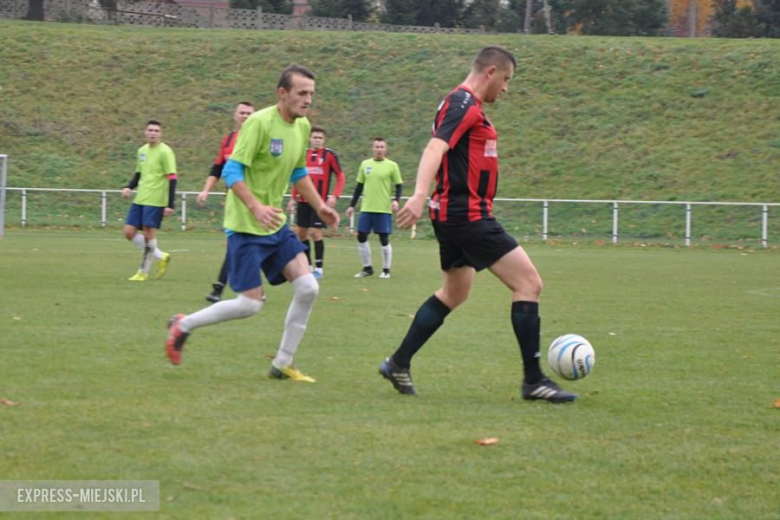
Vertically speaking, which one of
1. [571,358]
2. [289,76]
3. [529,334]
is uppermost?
[289,76]

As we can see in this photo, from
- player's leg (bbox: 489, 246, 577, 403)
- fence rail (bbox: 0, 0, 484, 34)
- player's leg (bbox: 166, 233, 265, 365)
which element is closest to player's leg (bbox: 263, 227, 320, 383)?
player's leg (bbox: 166, 233, 265, 365)

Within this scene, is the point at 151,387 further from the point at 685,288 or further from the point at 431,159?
the point at 685,288

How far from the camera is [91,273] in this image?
15852mm

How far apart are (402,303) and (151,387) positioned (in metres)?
6.39

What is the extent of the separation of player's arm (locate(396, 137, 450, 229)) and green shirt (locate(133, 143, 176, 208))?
903cm

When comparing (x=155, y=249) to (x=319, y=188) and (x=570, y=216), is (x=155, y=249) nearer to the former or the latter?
(x=319, y=188)

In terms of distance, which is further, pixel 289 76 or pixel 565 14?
pixel 565 14

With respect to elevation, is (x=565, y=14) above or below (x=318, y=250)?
above

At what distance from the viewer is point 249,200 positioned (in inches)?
269

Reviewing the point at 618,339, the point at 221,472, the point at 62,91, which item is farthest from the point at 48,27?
the point at 221,472

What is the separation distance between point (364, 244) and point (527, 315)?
10.8 metres

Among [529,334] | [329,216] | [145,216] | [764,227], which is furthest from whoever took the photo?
[764,227]

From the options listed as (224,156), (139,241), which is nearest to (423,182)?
(224,156)

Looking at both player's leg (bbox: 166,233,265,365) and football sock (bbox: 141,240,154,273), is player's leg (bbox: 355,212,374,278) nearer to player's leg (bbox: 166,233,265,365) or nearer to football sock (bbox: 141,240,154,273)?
football sock (bbox: 141,240,154,273)
